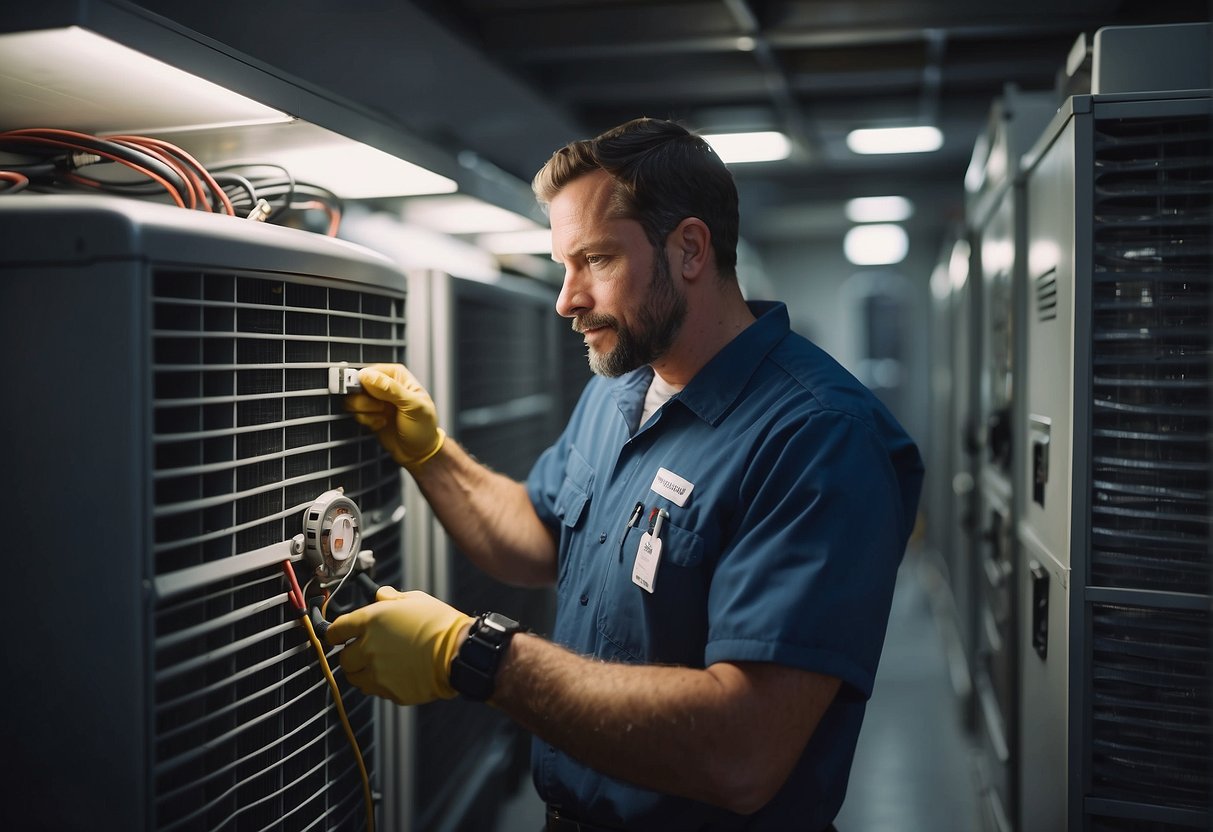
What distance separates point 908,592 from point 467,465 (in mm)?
4818

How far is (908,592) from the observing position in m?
5.79

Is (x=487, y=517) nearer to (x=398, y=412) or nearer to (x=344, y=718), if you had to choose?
(x=398, y=412)

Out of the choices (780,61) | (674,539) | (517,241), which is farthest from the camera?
(780,61)

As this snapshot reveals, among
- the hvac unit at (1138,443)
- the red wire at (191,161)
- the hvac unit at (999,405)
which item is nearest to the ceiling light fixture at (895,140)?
the hvac unit at (999,405)

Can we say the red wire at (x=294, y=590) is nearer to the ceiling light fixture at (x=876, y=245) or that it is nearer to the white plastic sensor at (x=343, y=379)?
the white plastic sensor at (x=343, y=379)

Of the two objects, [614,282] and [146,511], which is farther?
[614,282]

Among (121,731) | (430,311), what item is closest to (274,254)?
(121,731)

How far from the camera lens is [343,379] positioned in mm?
1212

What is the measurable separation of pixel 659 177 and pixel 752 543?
59 centimetres

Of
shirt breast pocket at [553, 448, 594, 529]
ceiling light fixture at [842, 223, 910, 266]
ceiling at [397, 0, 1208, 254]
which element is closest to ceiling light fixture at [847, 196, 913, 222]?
ceiling light fixture at [842, 223, 910, 266]

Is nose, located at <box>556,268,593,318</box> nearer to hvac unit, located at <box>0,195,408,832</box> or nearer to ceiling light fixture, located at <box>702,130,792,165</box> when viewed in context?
hvac unit, located at <box>0,195,408,832</box>

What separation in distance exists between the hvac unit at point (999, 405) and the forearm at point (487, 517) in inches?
Answer: 45.4

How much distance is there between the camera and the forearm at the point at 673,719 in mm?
1079

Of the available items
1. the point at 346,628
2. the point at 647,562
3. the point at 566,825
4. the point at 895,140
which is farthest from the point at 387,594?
the point at 895,140
